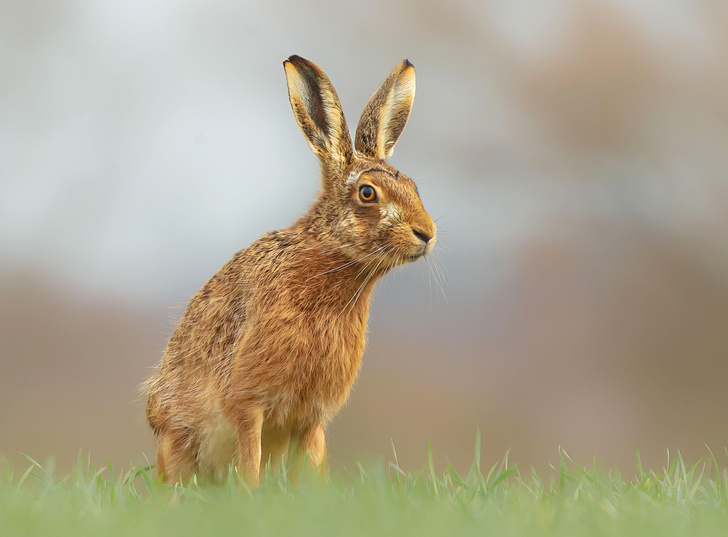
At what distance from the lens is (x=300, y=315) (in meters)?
4.09

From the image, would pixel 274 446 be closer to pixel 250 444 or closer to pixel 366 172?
pixel 250 444

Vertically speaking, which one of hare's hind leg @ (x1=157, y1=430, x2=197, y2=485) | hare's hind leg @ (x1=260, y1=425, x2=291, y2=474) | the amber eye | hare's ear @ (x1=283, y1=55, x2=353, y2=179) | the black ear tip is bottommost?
hare's hind leg @ (x1=157, y1=430, x2=197, y2=485)

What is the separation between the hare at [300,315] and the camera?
3986 mm

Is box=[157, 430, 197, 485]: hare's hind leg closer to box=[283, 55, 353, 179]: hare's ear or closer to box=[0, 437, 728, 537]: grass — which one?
box=[0, 437, 728, 537]: grass

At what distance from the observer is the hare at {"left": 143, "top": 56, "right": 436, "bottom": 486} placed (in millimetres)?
3986

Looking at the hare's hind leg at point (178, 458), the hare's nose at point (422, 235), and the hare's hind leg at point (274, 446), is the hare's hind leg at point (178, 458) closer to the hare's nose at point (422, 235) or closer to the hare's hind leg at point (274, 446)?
the hare's hind leg at point (274, 446)

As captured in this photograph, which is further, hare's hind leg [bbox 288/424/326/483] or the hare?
hare's hind leg [bbox 288/424/326/483]

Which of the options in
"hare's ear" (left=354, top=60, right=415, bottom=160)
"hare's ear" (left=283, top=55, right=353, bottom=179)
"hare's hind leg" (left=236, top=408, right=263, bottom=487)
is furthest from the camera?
Result: "hare's ear" (left=354, top=60, right=415, bottom=160)

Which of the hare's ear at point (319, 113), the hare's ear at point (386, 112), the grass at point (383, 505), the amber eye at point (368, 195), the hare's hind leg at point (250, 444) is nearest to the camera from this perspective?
the grass at point (383, 505)

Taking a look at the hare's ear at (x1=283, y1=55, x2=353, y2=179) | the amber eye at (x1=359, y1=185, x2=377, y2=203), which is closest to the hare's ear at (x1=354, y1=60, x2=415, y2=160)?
the hare's ear at (x1=283, y1=55, x2=353, y2=179)

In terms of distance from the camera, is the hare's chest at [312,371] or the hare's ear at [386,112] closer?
the hare's chest at [312,371]

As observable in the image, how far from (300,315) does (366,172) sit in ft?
2.75

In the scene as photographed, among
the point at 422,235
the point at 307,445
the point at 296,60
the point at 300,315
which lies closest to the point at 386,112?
the point at 296,60

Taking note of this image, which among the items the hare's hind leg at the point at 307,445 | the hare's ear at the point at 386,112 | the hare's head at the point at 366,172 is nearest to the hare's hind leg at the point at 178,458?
the hare's hind leg at the point at 307,445
